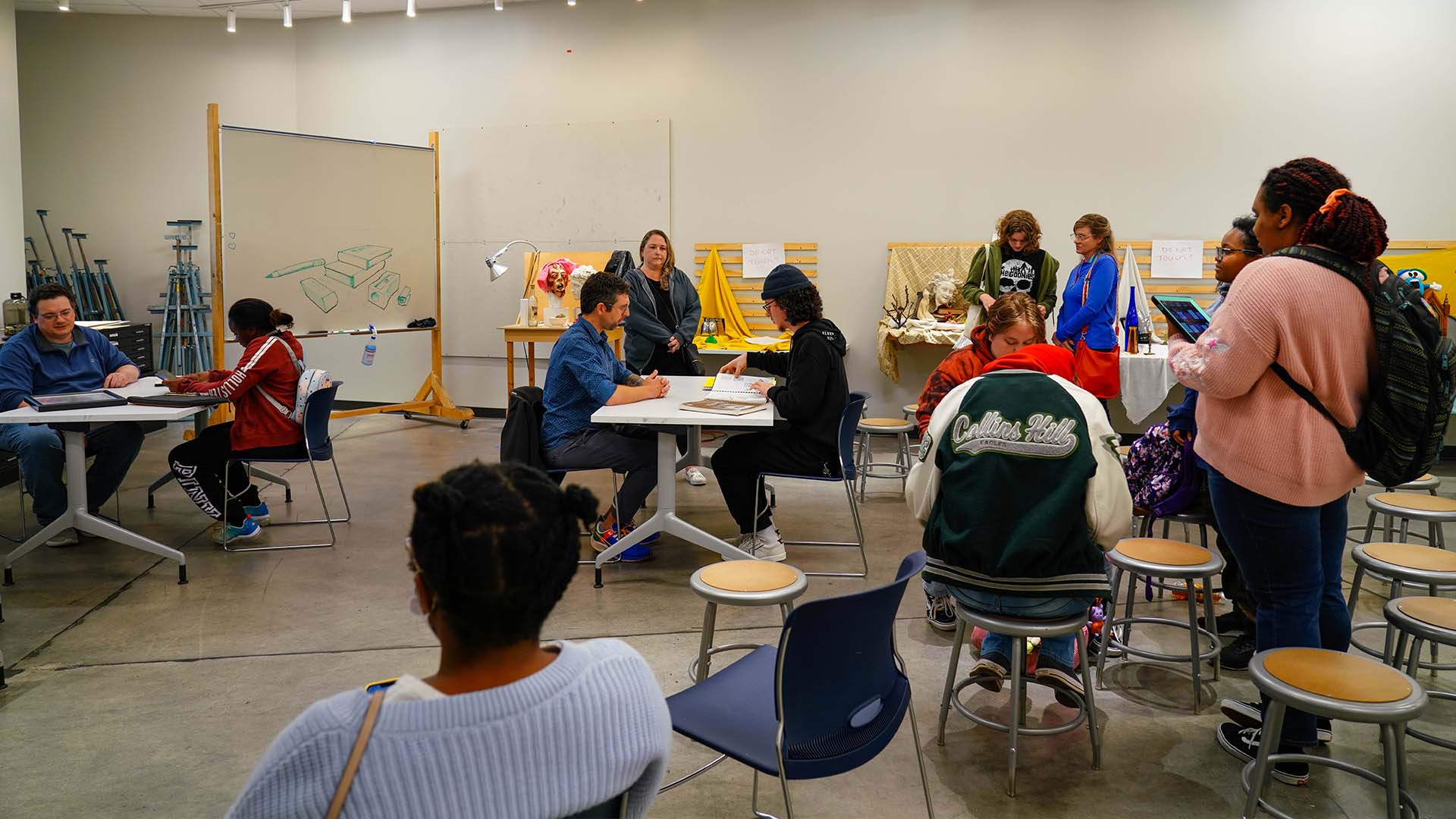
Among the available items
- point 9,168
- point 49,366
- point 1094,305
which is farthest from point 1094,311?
point 9,168

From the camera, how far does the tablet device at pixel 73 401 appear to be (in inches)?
157

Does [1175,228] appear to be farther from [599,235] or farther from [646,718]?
[646,718]

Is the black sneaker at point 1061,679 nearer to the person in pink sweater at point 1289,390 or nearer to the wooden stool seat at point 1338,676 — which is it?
the person in pink sweater at point 1289,390

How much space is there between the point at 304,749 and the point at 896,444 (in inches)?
264

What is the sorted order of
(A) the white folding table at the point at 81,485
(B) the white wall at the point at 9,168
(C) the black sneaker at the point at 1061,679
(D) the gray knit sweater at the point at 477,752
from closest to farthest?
1. (D) the gray knit sweater at the point at 477,752
2. (C) the black sneaker at the point at 1061,679
3. (A) the white folding table at the point at 81,485
4. (B) the white wall at the point at 9,168

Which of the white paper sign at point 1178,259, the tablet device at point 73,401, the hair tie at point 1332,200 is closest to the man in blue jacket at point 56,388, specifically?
the tablet device at point 73,401

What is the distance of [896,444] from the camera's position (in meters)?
7.48

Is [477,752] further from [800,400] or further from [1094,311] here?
[1094,311]

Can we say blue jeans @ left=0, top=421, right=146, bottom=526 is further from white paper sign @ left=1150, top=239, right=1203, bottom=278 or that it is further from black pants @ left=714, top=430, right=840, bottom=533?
white paper sign @ left=1150, top=239, right=1203, bottom=278

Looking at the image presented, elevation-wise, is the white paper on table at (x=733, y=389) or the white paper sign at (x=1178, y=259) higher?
the white paper sign at (x=1178, y=259)

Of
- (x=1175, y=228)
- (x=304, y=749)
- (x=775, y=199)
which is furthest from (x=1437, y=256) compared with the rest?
(x=304, y=749)

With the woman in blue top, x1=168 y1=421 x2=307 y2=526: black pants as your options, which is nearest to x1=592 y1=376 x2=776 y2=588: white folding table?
x1=168 y1=421 x2=307 y2=526: black pants

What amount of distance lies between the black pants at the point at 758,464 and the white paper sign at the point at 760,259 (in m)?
3.59

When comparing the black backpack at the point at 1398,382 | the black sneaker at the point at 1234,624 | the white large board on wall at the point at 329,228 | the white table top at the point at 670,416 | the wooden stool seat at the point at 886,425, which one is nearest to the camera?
the black backpack at the point at 1398,382
